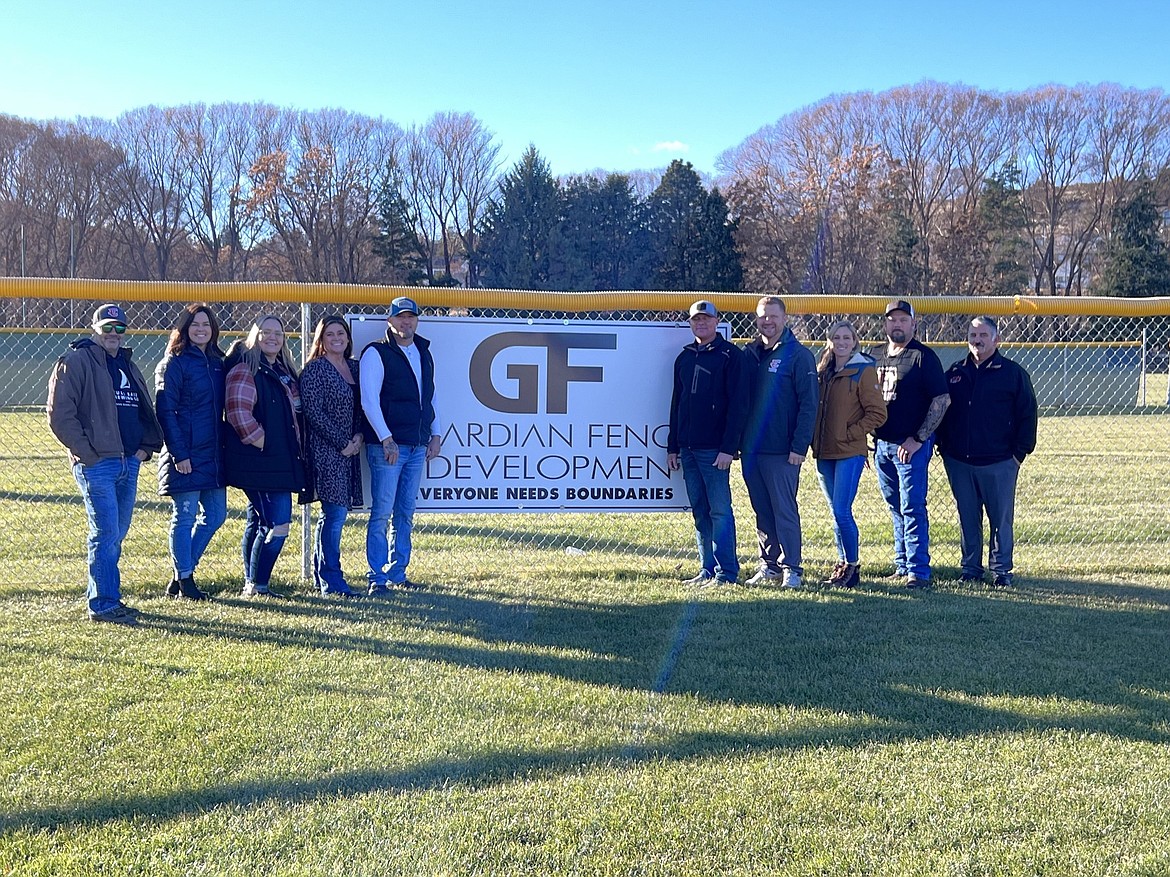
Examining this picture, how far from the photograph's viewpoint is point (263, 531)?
19.8 feet

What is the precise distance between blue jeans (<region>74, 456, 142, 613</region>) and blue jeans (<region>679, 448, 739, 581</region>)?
3465mm

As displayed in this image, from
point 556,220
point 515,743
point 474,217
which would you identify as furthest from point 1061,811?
point 474,217

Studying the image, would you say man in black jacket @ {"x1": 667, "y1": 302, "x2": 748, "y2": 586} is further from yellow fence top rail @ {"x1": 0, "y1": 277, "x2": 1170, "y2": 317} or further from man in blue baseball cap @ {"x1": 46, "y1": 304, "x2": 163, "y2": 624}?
man in blue baseball cap @ {"x1": 46, "y1": 304, "x2": 163, "y2": 624}

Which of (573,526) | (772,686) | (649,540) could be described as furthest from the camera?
(573,526)

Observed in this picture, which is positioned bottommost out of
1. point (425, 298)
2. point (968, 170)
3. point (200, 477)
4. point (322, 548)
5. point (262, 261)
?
point (322, 548)

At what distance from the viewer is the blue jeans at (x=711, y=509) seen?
638 cm

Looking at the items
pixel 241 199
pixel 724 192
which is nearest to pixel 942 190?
pixel 724 192

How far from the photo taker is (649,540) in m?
8.18

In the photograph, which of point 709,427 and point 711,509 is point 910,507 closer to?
point 711,509

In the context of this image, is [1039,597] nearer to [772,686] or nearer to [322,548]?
[772,686]

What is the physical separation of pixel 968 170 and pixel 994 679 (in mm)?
58255

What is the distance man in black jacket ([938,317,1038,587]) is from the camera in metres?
6.34

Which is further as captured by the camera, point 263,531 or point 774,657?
point 263,531

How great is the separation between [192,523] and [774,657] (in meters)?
3.62
